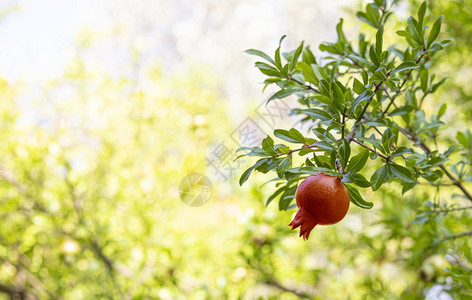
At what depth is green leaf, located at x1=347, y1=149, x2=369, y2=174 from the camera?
0.36m

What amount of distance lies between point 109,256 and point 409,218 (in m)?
0.80

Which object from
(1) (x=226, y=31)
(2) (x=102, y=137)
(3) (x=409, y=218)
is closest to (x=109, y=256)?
(2) (x=102, y=137)

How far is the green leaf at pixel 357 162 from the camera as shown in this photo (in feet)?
1.18

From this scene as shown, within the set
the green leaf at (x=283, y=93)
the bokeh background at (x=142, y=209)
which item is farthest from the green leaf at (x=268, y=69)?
the bokeh background at (x=142, y=209)

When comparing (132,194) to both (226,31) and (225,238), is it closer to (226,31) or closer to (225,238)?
(225,238)

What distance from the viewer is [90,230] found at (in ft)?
3.60

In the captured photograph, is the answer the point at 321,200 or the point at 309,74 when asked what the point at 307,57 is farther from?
the point at 321,200

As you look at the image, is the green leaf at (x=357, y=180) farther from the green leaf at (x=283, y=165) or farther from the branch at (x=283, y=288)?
the branch at (x=283, y=288)

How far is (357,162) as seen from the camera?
1.19ft

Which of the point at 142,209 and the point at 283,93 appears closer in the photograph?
the point at 283,93

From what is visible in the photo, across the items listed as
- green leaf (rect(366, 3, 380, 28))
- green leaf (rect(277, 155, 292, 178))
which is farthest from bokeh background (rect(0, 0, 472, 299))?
green leaf (rect(277, 155, 292, 178))

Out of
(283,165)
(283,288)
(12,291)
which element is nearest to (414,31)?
(283,165)

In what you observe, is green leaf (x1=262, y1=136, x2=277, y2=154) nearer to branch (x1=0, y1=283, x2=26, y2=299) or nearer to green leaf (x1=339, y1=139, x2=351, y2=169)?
green leaf (x1=339, y1=139, x2=351, y2=169)

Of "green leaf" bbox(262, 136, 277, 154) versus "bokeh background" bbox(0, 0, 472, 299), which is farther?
"bokeh background" bbox(0, 0, 472, 299)
